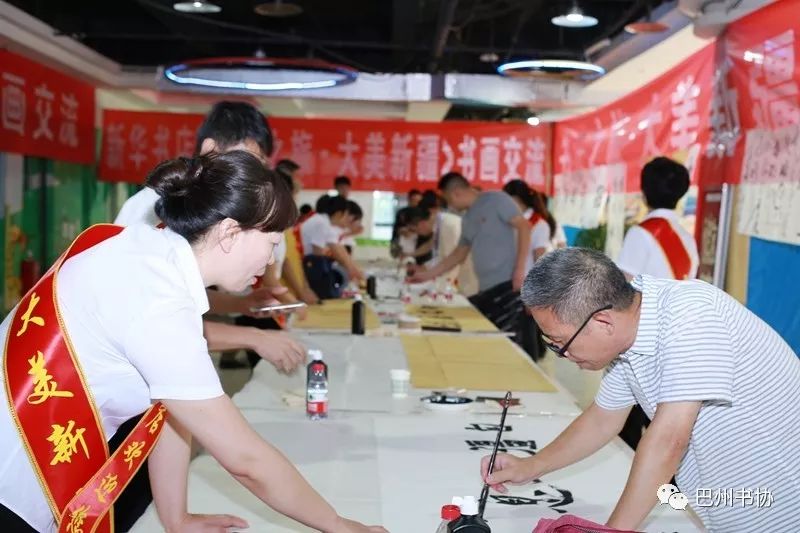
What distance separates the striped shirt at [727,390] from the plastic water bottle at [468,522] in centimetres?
35

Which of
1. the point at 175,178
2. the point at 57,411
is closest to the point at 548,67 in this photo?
the point at 175,178

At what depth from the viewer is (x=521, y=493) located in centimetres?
183

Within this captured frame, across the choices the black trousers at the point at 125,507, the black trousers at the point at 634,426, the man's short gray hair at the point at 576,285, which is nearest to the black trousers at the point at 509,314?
the black trousers at the point at 634,426

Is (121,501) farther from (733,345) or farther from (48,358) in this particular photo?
(733,345)

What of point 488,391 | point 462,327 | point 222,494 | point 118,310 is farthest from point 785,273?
point 118,310

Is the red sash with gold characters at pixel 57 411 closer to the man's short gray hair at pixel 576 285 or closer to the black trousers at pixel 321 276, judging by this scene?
the man's short gray hair at pixel 576 285

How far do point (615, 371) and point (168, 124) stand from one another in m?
8.72

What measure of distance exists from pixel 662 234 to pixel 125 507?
2.34m

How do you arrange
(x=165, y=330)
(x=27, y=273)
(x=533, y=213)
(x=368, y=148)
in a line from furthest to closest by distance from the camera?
1. (x=368, y=148)
2. (x=27, y=273)
3. (x=533, y=213)
4. (x=165, y=330)

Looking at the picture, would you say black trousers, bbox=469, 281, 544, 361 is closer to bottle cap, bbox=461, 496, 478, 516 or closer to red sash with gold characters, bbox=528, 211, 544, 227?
red sash with gold characters, bbox=528, 211, 544, 227

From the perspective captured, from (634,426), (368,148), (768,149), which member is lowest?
(634,426)

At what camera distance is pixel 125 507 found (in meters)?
1.85

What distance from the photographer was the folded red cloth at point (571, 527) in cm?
127

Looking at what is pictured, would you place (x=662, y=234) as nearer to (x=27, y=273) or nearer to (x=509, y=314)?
(x=509, y=314)
